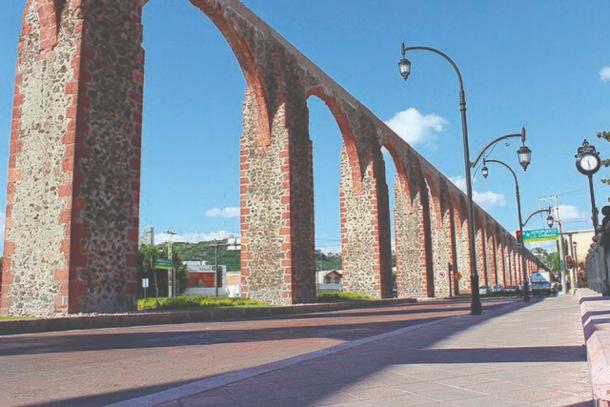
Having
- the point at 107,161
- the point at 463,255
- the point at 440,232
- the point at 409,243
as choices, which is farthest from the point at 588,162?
the point at 463,255

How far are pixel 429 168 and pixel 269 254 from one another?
22.5 metres

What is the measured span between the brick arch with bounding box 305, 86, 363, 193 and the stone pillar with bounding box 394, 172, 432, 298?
22.5 feet

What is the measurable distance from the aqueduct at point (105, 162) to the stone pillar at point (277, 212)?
0.04 m

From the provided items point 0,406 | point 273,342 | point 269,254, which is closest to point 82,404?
point 0,406

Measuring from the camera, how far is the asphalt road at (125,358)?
162 inches

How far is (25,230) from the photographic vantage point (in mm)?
12094

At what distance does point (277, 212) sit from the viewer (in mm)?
19734

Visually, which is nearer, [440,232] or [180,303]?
[180,303]

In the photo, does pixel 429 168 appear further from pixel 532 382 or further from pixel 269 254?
pixel 532 382

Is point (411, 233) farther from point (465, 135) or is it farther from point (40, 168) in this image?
point (40, 168)

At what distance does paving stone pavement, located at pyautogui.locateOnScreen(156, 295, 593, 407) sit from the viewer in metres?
3.45

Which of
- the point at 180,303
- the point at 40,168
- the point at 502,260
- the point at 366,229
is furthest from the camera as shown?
the point at 502,260

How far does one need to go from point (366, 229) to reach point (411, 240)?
25.8 ft

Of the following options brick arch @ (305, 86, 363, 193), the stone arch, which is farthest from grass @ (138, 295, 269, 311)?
the stone arch
